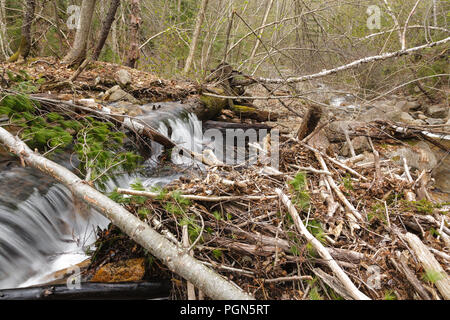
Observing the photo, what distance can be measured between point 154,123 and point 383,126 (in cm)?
542

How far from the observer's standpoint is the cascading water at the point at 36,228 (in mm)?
2365

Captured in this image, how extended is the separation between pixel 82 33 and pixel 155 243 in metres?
8.80

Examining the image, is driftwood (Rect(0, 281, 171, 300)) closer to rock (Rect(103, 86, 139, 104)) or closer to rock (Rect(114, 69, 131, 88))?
rock (Rect(103, 86, 139, 104))

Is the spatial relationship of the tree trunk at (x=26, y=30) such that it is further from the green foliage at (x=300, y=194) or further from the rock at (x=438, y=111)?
the rock at (x=438, y=111)

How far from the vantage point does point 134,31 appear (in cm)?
984

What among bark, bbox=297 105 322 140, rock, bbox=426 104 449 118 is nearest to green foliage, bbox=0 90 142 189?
bark, bbox=297 105 322 140

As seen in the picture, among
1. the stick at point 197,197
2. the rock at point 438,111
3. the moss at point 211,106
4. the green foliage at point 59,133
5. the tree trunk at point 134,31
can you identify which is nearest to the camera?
the stick at point 197,197

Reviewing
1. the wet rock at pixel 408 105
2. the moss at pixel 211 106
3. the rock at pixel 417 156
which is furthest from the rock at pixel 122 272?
the wet rock at pixel 408 105

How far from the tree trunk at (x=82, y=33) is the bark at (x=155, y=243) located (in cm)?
739

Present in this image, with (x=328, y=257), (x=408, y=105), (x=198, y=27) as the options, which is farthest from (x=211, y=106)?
(x=408, y=105)
